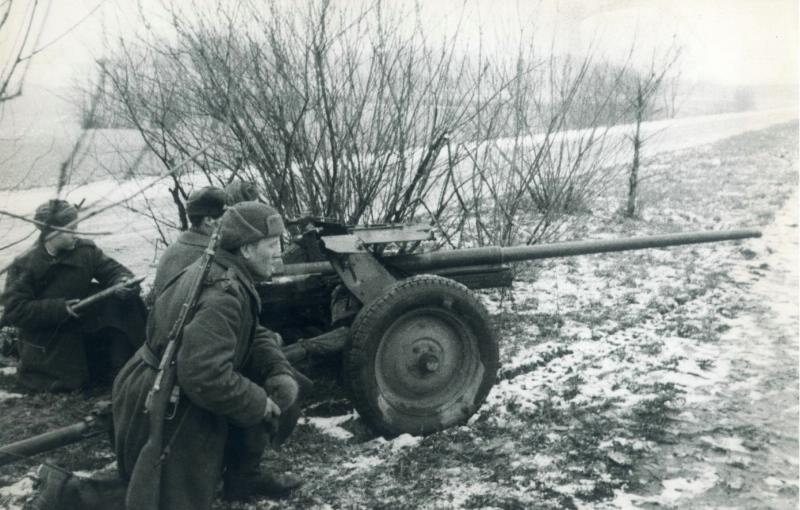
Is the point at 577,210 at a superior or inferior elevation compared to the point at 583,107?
inferior

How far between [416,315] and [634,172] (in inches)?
302

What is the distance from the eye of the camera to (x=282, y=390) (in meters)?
3.12

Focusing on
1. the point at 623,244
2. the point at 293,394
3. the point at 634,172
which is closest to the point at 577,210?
the point at 634,172

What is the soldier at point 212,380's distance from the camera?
2689mm

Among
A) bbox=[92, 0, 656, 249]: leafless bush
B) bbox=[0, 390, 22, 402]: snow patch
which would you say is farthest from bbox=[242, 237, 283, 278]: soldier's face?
bbox=[0, 390, 22, 402]: snow patch

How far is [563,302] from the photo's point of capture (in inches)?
262

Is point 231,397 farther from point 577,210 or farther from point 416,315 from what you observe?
point 577,210

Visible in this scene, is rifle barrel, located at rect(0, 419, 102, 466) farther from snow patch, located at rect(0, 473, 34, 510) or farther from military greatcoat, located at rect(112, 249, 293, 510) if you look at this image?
snow patch, located at rect(0, 473, 34, 510)

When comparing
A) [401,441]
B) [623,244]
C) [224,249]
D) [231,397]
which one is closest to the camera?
[231,397]

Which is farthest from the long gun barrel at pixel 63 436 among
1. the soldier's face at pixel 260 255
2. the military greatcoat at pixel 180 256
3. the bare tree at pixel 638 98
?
the bare tree at pixel 638 98

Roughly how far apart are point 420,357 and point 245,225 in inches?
60.5

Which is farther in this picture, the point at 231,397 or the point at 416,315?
the point at 416,315

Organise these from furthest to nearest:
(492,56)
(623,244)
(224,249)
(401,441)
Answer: (492,56), (623,244), (401,441), (224,249)

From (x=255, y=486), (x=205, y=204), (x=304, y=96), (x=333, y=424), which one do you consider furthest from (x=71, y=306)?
(x=304, y=96)
